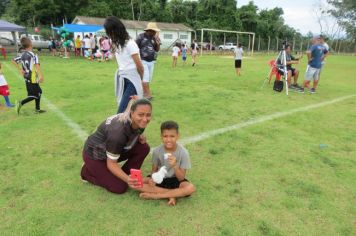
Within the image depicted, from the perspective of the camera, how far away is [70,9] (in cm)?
4547

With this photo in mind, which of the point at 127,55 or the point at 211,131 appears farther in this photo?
the point at 211,131

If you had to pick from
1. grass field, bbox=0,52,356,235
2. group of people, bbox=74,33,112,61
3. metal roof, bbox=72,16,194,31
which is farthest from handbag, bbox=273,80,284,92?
metal roof, bbox=72,16,194,31

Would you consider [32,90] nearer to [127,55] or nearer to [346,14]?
[127,55]

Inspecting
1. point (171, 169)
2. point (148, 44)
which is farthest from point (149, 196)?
point (148, 44)

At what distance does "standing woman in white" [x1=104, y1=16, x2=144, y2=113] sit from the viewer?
444 cm

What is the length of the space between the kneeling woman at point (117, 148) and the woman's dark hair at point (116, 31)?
4.59 ft

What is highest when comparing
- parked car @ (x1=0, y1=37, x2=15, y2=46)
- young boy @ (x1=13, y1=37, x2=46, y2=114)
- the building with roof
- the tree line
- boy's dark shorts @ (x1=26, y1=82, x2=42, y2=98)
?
the tree line

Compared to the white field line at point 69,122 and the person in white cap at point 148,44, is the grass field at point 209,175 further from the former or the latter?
the person in white cap at point 148,44

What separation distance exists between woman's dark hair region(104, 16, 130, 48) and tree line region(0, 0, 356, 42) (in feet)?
144

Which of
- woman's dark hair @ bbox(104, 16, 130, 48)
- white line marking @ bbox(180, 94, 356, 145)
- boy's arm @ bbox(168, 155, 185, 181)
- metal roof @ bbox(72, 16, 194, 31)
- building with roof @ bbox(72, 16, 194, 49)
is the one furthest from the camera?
building with roof @ bbox(72, 16, 194, 49)

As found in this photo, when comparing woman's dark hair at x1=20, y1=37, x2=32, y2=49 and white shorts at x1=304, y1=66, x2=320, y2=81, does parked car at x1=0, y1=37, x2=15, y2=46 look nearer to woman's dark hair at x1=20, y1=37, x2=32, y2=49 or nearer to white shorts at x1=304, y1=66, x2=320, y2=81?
woman's dark hair at x1=20, y1=37, x2=32, y2=49

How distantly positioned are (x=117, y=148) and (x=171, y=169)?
2.34 feet

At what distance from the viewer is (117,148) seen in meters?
3.08

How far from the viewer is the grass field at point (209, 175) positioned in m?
2.96
